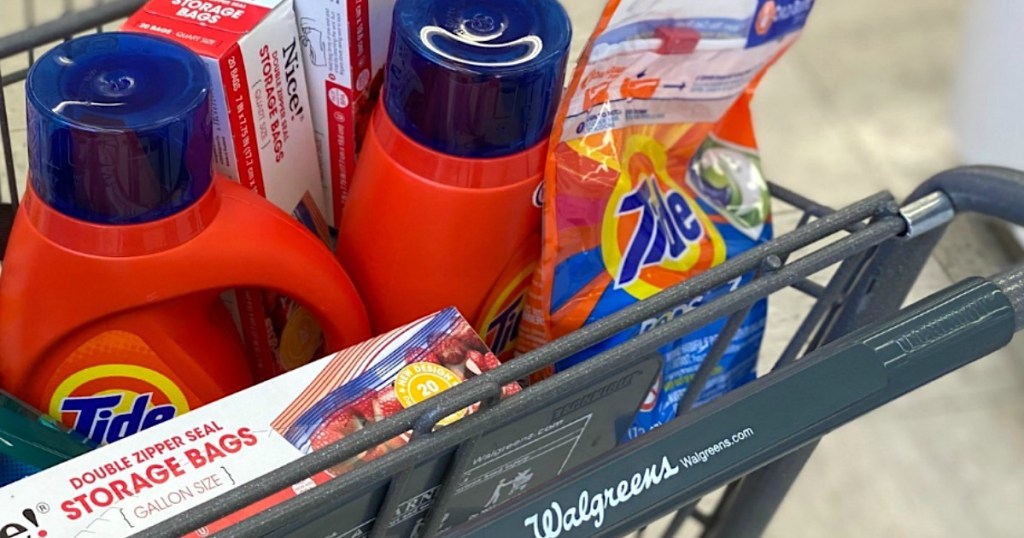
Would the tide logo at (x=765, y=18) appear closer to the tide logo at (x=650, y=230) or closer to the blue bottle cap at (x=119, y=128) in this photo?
the tide logo at (x=650, y=230)

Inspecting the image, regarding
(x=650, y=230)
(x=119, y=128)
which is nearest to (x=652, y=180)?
(x=650, y=230)

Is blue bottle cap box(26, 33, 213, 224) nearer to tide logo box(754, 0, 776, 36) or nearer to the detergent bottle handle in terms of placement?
the detergent bottle handle

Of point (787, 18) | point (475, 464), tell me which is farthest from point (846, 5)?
point (475, 464)

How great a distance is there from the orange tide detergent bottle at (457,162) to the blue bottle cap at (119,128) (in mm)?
73

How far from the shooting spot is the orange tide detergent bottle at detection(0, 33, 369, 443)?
1.24 ft

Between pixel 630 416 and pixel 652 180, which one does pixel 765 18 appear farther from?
pixel 630 416

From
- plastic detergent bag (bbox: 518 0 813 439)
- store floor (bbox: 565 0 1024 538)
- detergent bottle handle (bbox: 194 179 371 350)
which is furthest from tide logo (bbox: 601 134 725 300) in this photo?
store floor (bbox: 565 0 1024 538)

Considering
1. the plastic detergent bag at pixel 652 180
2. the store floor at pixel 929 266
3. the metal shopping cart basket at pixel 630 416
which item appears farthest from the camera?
the store floor at pixel 929 266

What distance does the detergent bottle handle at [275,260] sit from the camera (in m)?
0.42

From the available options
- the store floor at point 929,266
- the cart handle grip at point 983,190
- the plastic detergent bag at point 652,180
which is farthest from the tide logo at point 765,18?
the store floor at point 929,266

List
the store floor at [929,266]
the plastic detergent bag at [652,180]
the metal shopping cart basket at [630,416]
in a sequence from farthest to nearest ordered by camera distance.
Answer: the store floor at [929,266], the plastic detergent bag at [652,180], the metal shopping cart basket at [630,416]

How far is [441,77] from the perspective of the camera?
0.41 metres

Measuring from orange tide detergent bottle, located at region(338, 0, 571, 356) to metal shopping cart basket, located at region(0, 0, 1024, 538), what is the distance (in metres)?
0.08

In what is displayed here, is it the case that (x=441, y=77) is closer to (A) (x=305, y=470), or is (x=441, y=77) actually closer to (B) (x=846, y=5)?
(A) (x=305, y=470)
